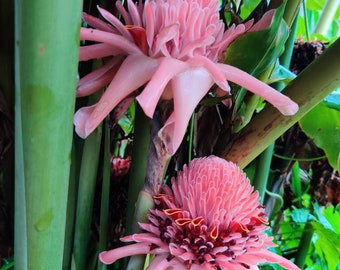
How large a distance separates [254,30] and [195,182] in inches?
3.6

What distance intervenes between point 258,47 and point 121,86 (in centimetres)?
8

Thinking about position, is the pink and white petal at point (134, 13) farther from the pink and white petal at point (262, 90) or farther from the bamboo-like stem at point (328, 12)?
the bamboo-like stem at point (328, 12)

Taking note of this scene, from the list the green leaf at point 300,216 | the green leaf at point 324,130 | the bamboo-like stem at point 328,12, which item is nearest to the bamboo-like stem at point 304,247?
the green leaf at point 300,216

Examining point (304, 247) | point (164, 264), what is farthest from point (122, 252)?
point (304, 247)

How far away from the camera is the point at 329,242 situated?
1.45ft

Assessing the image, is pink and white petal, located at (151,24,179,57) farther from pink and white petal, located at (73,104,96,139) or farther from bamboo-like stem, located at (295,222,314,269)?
bamboo-like stem, located at (295,222,314,269)

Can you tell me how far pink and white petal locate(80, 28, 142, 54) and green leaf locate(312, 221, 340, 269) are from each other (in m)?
0.31

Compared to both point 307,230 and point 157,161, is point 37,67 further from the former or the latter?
point 307,230

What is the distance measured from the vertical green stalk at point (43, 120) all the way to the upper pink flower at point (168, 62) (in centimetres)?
3

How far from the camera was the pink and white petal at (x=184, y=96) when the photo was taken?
0.61 ft

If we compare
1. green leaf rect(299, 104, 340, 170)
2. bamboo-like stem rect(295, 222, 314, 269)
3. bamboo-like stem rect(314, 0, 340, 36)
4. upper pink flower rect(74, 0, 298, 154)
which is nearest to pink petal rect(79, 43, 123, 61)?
upper pink flower rect(74, 0, 298, 154)

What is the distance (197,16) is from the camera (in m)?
0.20

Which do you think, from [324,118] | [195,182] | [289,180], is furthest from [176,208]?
[289,180]

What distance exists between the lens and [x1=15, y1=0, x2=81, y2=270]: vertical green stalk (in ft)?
0.48
